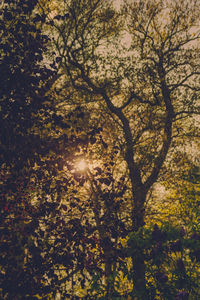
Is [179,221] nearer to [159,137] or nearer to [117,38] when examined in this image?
[159,137]

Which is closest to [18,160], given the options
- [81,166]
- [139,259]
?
[81,166]

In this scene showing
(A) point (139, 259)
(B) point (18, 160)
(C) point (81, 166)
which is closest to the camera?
(B) point (18, 160)

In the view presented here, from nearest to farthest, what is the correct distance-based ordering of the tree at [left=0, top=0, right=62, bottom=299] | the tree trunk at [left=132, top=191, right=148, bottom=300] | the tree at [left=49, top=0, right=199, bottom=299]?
the tree at [left=0, top=0, right=62, bottom=299], the tree trunk at [left=132, top=191, right=148, bottom=300], the tree at [left=49, top=0, right=199, bottom=299]

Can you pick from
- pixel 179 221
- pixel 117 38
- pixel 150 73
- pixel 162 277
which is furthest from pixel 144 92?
pixel 162 277

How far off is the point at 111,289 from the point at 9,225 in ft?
9.86

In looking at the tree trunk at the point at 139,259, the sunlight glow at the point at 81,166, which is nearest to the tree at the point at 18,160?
the sunlight glow at the point at 81,166

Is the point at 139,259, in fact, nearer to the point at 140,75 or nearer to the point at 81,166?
the point at 81,166

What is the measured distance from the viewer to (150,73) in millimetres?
15742

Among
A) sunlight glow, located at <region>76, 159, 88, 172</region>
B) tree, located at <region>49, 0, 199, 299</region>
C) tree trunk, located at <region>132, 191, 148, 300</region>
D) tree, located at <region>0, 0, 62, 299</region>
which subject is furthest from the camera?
tree, located at <region>49, 0, 199, 299</region>

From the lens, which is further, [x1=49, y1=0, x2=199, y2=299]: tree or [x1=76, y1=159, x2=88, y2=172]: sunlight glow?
[x1=49, y1=0, x2=199, y2=299]: tree

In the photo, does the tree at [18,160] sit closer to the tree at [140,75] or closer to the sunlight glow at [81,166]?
the sunlight glow at [81,166]

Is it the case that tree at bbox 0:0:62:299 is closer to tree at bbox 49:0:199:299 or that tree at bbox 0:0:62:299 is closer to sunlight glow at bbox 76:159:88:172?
sunlight glow at bbox 76:159:88:172

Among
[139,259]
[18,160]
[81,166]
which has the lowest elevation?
[139,259]

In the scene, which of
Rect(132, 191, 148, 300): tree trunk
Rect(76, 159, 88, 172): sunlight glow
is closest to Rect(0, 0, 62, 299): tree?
Rect(76, 159, 88, 172): sunlight glow
